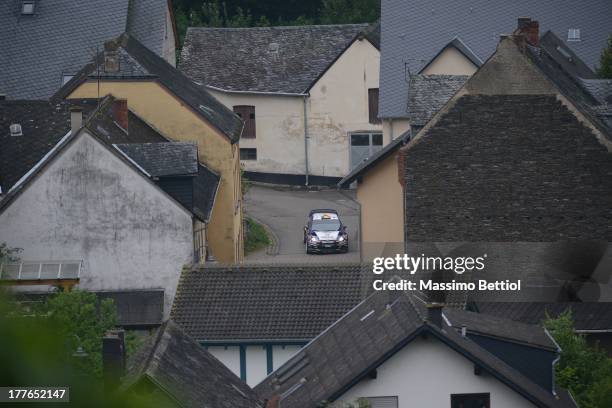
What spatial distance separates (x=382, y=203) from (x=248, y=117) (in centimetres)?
2286

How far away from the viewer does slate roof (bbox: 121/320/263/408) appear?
594 inches

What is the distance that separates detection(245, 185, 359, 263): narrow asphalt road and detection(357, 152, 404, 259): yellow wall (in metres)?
5.93

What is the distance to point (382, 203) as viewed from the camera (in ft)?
110

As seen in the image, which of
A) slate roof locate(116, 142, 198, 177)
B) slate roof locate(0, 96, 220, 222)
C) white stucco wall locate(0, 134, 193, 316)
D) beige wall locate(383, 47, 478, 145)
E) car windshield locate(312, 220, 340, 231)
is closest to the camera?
white stucco wall locate(0, 134, 193, 316)

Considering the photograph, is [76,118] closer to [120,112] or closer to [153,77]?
[120,112]

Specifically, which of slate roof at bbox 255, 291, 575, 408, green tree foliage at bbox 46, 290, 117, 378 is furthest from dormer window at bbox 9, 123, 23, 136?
slate roof at bbox 255, 291, 575, 408

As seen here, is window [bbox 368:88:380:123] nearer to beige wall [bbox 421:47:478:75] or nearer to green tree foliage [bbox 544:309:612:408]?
beige wall [bbox 421:47:478:75]

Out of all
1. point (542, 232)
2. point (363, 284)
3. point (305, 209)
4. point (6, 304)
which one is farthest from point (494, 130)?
point (6, 304)

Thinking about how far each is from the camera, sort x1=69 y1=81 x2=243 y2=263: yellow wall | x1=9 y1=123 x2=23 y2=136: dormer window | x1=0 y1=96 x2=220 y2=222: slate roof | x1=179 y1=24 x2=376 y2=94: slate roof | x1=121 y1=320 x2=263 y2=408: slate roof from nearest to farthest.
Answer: x1=121 y1=320 x2=263 y2=408: slate roof → x1=0 y1=96 x2=220 y2=222: slate roof → x1=9 y1=123 x2=23 y2=136: dormer window → x1=69 y1=81 x2=243 y2=263: yellow wall → x1=179 y1=24 x2=376 y2=94: slate roof

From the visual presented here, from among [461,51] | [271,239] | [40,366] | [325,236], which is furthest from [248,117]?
[40,366]

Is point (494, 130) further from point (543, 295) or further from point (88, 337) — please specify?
point (88, 337)

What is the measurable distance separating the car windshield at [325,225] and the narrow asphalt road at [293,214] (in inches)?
34.3

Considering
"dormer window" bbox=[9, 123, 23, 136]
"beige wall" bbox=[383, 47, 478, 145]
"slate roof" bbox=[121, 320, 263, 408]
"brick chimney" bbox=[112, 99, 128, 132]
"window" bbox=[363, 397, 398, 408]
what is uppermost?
"beige wall" bbox=[383, 47, 478, 145]

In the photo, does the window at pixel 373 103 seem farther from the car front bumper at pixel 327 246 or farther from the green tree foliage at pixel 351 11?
the car front bumper at pixel 327 246
